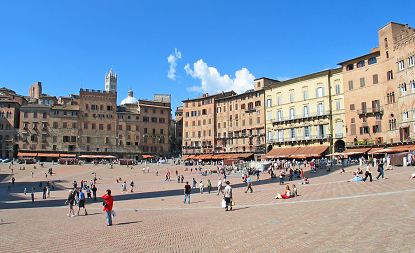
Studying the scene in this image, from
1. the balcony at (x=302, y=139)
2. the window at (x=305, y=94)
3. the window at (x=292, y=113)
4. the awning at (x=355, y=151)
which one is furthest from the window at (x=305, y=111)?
the awning at (x=355, y=151)

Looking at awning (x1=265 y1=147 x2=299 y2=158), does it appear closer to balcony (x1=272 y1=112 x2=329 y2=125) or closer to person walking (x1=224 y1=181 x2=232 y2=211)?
balcony (x1=272 y1=112 x2=329 y2=125)

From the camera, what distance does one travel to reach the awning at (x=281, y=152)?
68.0 metres

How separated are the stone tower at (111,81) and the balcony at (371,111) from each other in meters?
96.8

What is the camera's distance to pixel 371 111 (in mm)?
58281

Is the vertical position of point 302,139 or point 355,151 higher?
point 302,139

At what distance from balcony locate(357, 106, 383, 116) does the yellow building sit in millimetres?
4034

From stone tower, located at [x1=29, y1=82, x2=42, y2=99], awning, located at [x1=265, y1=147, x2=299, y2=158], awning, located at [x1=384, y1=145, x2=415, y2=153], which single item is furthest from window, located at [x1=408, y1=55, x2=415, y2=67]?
stone tower, located at [x1=29, y1=82, x2=42, y2=99]

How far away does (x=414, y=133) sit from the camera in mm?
50156

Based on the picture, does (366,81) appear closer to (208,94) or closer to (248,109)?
(248,109)

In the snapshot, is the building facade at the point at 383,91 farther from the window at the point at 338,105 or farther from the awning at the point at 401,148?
the window at the point at 338,105

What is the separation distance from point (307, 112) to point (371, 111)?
42.7 feet

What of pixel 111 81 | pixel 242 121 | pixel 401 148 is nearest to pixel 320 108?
pixel 401 148

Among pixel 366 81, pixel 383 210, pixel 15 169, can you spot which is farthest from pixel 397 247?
pixel 15 169

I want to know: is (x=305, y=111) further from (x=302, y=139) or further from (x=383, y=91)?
(x=383, y=91)
